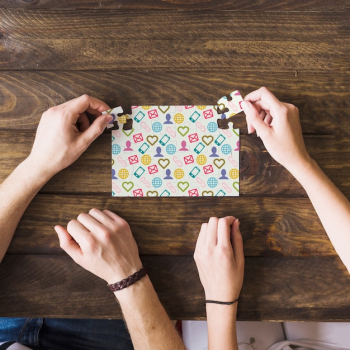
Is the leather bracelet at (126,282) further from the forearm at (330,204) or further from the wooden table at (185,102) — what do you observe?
the forearm at (330,204)

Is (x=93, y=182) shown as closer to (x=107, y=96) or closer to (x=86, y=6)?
(x=107, y=96)

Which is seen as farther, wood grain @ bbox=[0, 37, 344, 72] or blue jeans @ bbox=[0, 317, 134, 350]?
blue jeans @ bbox=[0, 317, 134, 350]

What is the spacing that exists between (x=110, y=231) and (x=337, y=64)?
2.89ft

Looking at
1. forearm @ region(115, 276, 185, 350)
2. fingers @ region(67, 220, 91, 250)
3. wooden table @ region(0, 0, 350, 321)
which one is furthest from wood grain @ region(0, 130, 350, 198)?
forearm @ region(115, 276, 185, 350)

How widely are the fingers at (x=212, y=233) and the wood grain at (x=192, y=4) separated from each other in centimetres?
67

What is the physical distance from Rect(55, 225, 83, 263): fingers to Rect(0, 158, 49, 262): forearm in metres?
0.15

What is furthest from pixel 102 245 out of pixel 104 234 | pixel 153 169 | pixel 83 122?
pixel 83 122

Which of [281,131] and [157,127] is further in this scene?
[157,127]

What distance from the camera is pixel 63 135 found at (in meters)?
0.98

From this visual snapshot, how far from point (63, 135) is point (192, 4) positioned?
570 millimetres

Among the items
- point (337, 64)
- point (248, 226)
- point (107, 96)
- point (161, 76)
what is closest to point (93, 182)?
point (107, 96)

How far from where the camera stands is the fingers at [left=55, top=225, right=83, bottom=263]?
1000 mm

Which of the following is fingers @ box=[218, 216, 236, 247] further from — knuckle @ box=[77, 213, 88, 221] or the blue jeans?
the blue jeans

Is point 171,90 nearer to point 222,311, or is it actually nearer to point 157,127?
point 157,127
